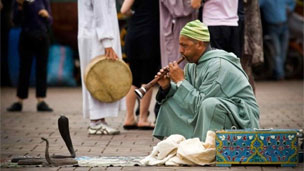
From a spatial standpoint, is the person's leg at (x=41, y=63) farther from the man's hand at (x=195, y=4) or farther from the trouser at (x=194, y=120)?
the trouser at (x=194, y=120)

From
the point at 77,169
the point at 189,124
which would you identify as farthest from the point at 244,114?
the point at 77,169

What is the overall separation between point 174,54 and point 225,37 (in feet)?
2.73

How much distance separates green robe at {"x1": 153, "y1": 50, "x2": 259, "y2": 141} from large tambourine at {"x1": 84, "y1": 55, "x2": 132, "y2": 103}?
1.49 metres

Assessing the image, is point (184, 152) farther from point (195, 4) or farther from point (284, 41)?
point (284, 41)

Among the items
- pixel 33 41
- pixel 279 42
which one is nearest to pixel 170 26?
pixel 33 41

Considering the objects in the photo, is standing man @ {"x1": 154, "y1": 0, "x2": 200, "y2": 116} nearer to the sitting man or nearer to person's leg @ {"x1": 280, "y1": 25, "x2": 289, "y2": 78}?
the sitting man

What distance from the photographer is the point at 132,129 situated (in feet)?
31.0

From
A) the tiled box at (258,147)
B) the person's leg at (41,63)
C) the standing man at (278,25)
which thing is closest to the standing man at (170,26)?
the tiled box at (258,147)

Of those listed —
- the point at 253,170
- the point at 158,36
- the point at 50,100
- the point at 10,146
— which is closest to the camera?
the point at 253,170

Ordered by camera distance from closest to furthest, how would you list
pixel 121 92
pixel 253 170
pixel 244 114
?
pixel 253 170, pixel 244 114, pixel 121 92

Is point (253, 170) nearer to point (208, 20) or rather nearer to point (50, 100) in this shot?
point (208, 20)

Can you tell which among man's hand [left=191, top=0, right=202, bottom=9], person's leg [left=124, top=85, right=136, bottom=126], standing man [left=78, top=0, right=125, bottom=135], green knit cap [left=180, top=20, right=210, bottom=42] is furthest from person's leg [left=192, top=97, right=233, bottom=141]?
person's leg [left=124, top=85, right=136, bottom=126]

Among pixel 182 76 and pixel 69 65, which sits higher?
pixel 182 76

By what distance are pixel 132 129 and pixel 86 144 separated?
4.30ft
